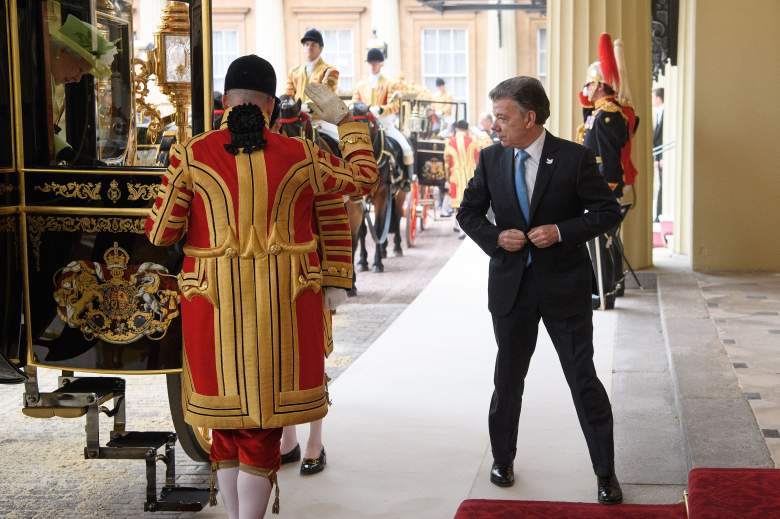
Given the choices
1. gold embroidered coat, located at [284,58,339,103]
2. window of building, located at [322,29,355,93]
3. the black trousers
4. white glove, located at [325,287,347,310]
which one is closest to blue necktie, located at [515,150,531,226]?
the black trousers

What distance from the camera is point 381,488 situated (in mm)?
4383

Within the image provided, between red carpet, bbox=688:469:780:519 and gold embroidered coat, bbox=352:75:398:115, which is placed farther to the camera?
gold embroidered coat, bbox=352:75:398:115

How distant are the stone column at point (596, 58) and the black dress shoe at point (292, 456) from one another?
5.85 metres

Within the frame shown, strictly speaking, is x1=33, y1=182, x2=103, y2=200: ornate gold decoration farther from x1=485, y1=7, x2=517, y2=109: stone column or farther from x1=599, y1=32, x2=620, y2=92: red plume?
x1=485, y1=7, x2=517, y2=109: stone column

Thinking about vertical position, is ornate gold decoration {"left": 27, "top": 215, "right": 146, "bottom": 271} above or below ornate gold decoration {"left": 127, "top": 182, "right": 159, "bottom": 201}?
below

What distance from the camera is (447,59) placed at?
31297mm

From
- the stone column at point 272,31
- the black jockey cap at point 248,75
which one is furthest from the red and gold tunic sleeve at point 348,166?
the stone column at point 272,31

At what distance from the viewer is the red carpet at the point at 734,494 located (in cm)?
228

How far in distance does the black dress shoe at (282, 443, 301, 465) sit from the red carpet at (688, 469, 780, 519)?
2422 millimetres

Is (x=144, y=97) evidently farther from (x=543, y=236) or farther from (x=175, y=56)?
(x=543, y=236)

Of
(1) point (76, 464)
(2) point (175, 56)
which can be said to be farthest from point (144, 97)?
(1) point (76, 464)

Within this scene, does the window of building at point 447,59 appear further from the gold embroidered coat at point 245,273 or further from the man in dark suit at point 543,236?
the gold embroidered coat at point 245,273

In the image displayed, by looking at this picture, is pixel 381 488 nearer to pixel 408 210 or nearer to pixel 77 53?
pixel 77 53

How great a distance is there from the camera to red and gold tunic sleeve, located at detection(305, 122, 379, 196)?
11.4 feet
